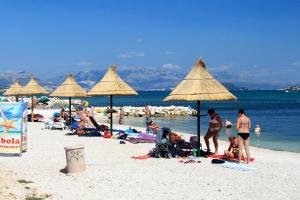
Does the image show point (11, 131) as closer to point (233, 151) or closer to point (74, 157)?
point (74, 157)

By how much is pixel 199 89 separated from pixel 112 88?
20.1 ft

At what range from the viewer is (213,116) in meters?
12.9

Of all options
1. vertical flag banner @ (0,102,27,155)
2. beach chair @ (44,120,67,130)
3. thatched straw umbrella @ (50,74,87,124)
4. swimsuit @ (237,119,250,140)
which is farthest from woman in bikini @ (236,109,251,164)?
beach chair @ (44,120,67,130)

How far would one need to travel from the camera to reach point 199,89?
1273 cm

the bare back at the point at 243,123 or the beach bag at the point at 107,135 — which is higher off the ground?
the bare back at the point at 243,123

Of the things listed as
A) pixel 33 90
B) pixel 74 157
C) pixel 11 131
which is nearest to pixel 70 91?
pixel 33 90

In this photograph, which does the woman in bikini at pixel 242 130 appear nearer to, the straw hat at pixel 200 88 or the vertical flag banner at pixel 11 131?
the straw hat at pixel 200 88

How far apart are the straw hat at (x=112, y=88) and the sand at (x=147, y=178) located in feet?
15.3

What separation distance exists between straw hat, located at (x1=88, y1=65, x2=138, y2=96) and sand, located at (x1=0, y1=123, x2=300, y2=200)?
4.67 metres

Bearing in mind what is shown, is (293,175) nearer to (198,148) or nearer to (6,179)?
(198,148)

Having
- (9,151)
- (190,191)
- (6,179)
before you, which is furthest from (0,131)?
(190,191)

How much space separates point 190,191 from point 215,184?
82cm

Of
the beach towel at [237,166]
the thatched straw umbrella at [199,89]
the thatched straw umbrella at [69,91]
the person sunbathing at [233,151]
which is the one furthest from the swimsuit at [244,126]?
the thatched straw umbrella at [69,91]

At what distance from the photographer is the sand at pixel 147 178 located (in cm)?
859
